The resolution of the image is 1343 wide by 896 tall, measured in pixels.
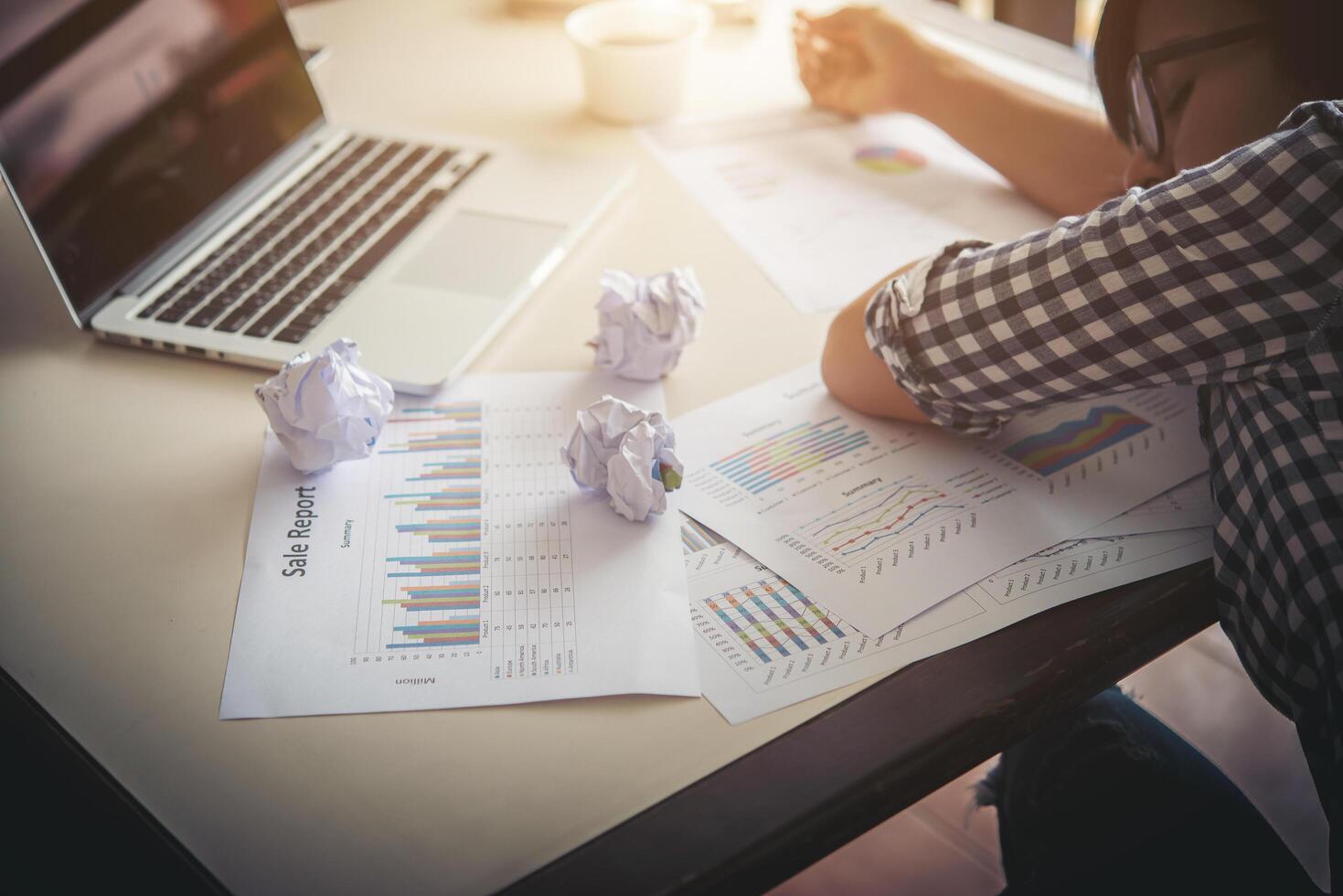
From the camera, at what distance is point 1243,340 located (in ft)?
1.76

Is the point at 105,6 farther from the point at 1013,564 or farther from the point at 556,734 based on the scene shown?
the point at 1013,564

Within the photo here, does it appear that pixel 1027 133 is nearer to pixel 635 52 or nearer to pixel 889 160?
A: pixel 889 160

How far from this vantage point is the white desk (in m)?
0.46

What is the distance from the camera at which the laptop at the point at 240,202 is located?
71 centimetres

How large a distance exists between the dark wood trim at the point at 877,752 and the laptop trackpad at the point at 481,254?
455 mm

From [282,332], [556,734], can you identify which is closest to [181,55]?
[282,332]

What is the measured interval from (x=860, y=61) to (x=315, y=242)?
0.62m

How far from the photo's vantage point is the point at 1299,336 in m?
0.53

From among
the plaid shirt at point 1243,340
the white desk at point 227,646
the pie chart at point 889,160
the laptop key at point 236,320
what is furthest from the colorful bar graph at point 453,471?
the pie chart at point 889,160

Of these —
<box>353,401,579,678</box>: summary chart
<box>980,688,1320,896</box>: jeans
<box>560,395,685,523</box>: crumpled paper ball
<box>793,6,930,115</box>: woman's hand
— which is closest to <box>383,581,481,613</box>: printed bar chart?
<box>353,401,579,678</box>: summary chart

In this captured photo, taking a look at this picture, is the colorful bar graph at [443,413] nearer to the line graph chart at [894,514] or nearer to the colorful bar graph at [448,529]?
the colorful bar graph at [448,529]

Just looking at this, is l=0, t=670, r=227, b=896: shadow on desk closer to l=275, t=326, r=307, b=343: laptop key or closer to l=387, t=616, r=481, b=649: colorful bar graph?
l=387, t=616, r=481, b=649: colorful bar graph

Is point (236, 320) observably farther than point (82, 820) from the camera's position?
Yes

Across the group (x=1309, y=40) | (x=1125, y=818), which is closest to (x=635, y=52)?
(x=1309, y=40)
